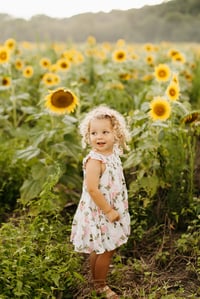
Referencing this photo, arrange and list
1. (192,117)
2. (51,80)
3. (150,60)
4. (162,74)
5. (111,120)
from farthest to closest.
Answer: (150,60)
(51,80)
(162,74)
(192,117)
(111,120)

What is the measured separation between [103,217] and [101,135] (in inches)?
14.5

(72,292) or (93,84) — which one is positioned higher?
(93,84)

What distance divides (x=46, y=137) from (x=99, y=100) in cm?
151

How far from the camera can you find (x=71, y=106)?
11.8 ft

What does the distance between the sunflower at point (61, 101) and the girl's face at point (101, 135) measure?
2.77 feet

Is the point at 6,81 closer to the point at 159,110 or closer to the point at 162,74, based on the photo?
the point at 162,74

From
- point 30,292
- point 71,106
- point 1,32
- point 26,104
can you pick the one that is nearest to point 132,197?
point 71,106

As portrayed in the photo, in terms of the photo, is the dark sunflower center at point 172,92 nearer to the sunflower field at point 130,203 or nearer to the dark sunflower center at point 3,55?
the sunflower field at point 130,203

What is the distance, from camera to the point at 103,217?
2.71 meters

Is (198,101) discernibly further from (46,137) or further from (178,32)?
(46,137)

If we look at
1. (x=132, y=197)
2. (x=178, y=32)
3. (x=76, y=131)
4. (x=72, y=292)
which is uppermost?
(x=178, y=32)

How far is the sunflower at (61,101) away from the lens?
140 inches

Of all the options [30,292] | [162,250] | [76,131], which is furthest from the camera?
[76,131]

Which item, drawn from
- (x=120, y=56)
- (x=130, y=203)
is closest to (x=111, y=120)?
(x=130, y=203)
